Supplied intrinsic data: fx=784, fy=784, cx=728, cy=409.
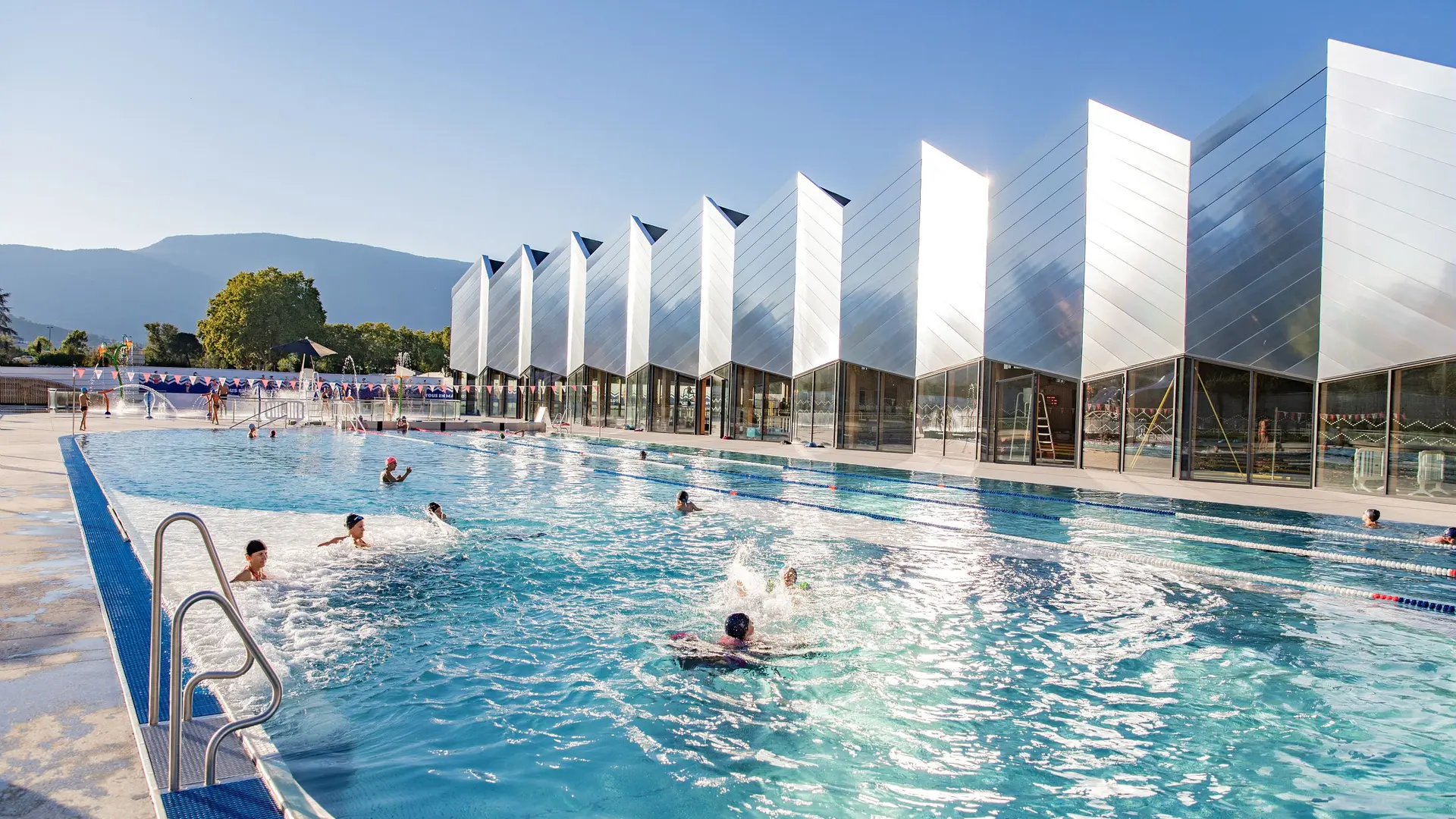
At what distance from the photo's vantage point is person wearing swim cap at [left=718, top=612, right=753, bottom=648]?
18.7 ft

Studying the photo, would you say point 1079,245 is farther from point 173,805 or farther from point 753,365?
point 173,805

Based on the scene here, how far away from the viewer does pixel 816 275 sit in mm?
23141

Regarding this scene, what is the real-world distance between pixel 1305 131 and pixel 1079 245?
13.9 ft

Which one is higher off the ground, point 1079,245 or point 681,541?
point 1079,245

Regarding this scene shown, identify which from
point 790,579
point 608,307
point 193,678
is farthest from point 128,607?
point 608,307

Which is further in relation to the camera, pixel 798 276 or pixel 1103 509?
pixel 798 276

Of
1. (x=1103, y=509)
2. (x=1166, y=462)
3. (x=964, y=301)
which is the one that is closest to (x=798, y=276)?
(x=964, y=301)

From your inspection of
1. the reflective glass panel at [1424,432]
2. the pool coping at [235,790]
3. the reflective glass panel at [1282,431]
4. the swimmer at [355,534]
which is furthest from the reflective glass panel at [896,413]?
the pool coping at [235,790]

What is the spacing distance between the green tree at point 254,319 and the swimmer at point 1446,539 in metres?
67.3

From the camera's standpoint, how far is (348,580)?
24.5 ft

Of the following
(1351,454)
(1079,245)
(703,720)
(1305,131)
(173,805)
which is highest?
(1305,131)

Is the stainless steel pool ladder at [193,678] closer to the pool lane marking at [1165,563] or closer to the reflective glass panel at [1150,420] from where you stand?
the pool lane marking at [1165,563]

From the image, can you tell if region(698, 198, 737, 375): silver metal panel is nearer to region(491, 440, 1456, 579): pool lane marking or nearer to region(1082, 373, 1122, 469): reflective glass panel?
region(491, 440, 1456, 579): pool lane marking

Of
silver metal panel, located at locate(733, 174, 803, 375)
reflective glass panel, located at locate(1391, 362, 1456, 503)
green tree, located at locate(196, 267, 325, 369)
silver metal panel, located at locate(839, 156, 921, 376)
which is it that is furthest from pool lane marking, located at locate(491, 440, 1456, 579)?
green tree, located at locate(196, 267, 325, 369)
